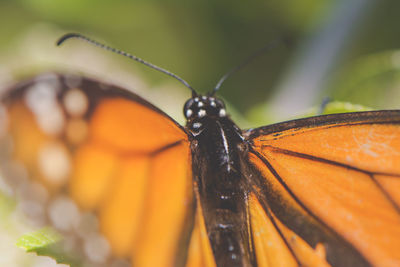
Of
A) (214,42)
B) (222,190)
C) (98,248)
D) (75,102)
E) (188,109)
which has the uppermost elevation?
(214,42)

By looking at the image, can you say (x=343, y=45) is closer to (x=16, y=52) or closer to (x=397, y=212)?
(x=397, y=212)

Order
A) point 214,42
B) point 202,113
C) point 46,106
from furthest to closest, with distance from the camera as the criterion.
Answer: point 214,42
point 202,113
point 46,106

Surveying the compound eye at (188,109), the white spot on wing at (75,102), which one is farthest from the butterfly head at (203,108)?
the white spot on wing at (75,102)

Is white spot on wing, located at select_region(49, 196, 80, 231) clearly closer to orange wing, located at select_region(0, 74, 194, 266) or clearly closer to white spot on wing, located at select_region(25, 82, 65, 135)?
orange wing, located at select_region(0, 74, 194, 266)

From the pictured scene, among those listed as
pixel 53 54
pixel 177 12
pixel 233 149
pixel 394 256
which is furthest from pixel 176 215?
pixel 177 12

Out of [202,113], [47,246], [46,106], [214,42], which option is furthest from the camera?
[214,42]

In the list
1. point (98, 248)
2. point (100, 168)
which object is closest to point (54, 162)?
point (100, 168)

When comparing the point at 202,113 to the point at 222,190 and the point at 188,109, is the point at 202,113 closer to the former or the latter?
the point at 188,109
